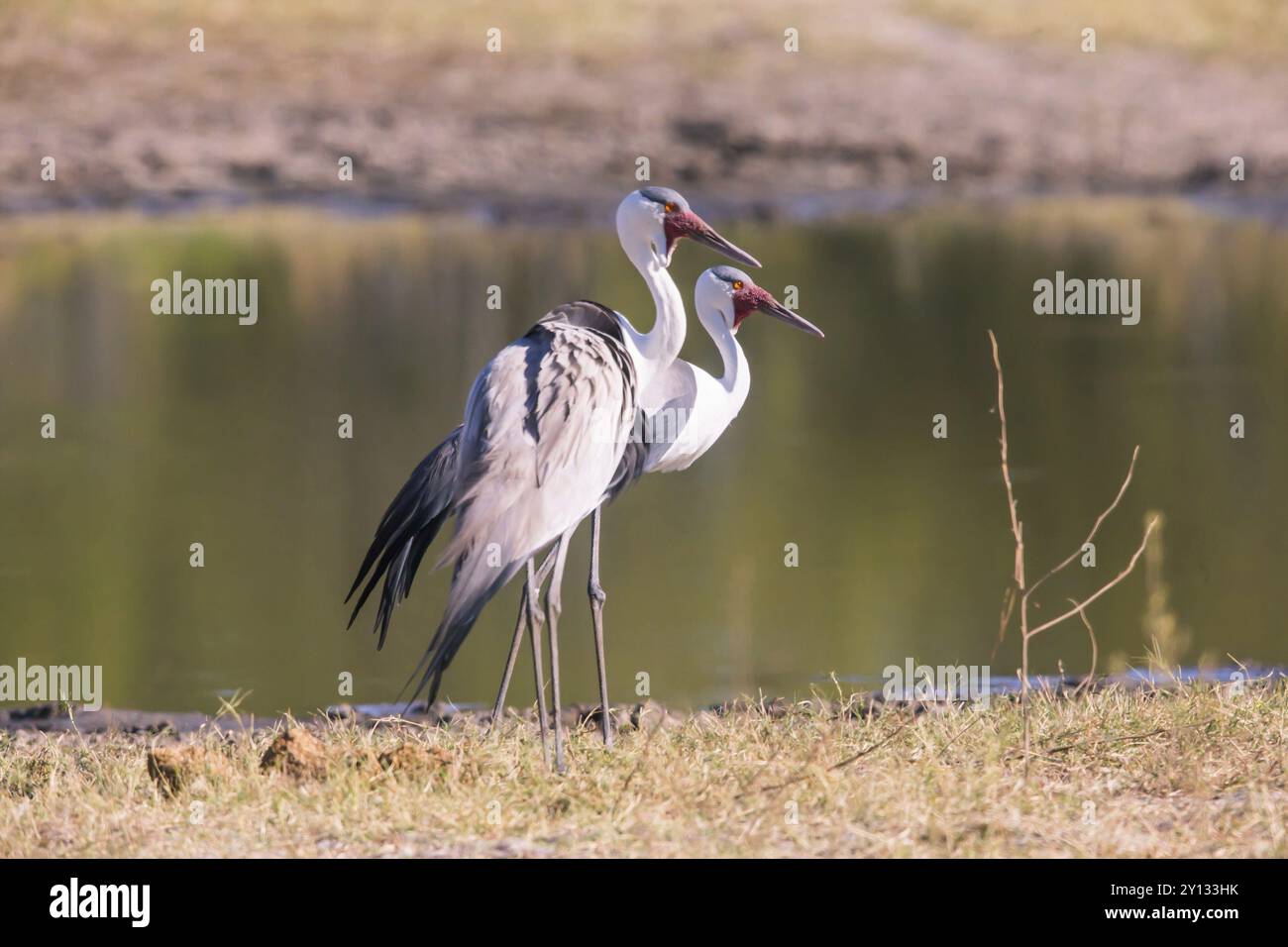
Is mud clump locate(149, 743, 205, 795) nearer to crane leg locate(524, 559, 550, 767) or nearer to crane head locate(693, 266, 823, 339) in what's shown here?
crane leg locate(524, 559, 550, 767)

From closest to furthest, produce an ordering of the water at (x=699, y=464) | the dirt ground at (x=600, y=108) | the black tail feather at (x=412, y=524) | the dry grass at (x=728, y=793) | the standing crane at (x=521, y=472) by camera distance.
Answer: the dry grass at (x=728, y=793) → the standing crane at (x=521, y=472) → the black tail feather at (x=412, y=524) → the water at (x=699, y=464) → the dirt ground at (x=600, y=108)

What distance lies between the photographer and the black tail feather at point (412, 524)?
5.87 m

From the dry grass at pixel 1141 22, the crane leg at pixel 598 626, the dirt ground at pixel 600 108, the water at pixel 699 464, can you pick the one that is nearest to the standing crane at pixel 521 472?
the crane leg at pixel 598 626

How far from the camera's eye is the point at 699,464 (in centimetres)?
1269

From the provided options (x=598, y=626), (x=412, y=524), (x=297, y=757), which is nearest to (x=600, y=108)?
(x=598, y=626)

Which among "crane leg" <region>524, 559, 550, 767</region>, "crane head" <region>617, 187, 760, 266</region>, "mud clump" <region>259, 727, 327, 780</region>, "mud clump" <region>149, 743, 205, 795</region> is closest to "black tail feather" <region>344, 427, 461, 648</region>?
"crane leg" <region>524, 559, 550, 767</region>

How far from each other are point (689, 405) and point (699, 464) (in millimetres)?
6224

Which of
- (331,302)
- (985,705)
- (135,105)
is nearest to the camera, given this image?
(985,705)

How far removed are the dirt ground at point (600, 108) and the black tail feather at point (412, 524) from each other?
1556cm

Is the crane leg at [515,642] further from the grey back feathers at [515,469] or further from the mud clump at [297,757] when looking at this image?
the mud clump at [297,757]

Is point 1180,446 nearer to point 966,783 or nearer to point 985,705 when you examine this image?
point 985,705

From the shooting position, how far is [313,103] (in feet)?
73.7
